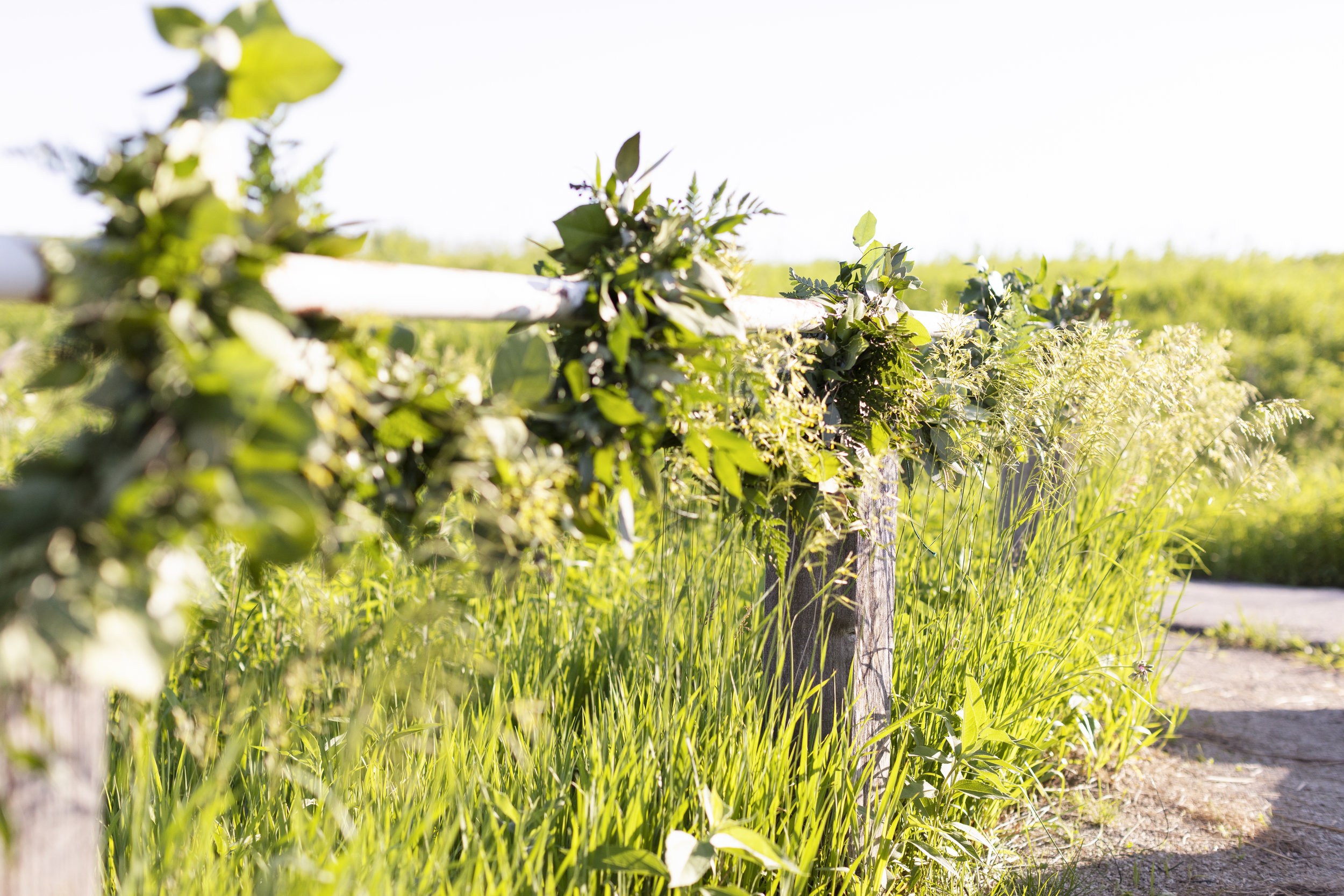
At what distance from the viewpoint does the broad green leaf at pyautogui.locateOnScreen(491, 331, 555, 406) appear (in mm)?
1067

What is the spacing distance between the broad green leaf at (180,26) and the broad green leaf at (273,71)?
4 cm

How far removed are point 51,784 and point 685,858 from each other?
998 millimetres

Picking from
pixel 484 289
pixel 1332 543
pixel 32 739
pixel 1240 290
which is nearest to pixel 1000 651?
pixel 484 289

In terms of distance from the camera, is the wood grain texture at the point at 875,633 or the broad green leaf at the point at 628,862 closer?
the broad green leaf at the point at 628,862

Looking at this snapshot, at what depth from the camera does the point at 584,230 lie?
4.28 ft

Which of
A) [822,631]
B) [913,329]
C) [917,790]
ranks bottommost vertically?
[917,790]

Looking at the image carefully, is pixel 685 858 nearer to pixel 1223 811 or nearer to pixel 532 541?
pixel 532 541

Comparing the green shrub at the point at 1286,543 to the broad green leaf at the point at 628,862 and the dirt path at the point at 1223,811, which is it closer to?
the dirt path at the point at 1223,811

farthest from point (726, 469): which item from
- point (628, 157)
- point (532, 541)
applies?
point (628, 157)

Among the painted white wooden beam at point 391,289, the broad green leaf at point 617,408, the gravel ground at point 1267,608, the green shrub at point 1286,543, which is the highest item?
the painted white wooden beam at point 391,289

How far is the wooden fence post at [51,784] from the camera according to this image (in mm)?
715

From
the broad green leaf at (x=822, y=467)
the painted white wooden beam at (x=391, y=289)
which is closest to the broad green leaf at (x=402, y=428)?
the painted white wooden beam at (x=391, y=289)

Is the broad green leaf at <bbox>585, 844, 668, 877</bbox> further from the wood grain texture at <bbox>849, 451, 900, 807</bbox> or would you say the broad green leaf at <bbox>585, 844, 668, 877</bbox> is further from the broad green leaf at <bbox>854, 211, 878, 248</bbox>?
the broad green leaf at <bbox>854, 211, 878, 248</bbox>

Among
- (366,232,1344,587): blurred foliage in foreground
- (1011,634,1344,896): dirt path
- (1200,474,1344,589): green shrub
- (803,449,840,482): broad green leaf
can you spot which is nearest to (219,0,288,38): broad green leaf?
(803,449,840,482): broad green leaf
